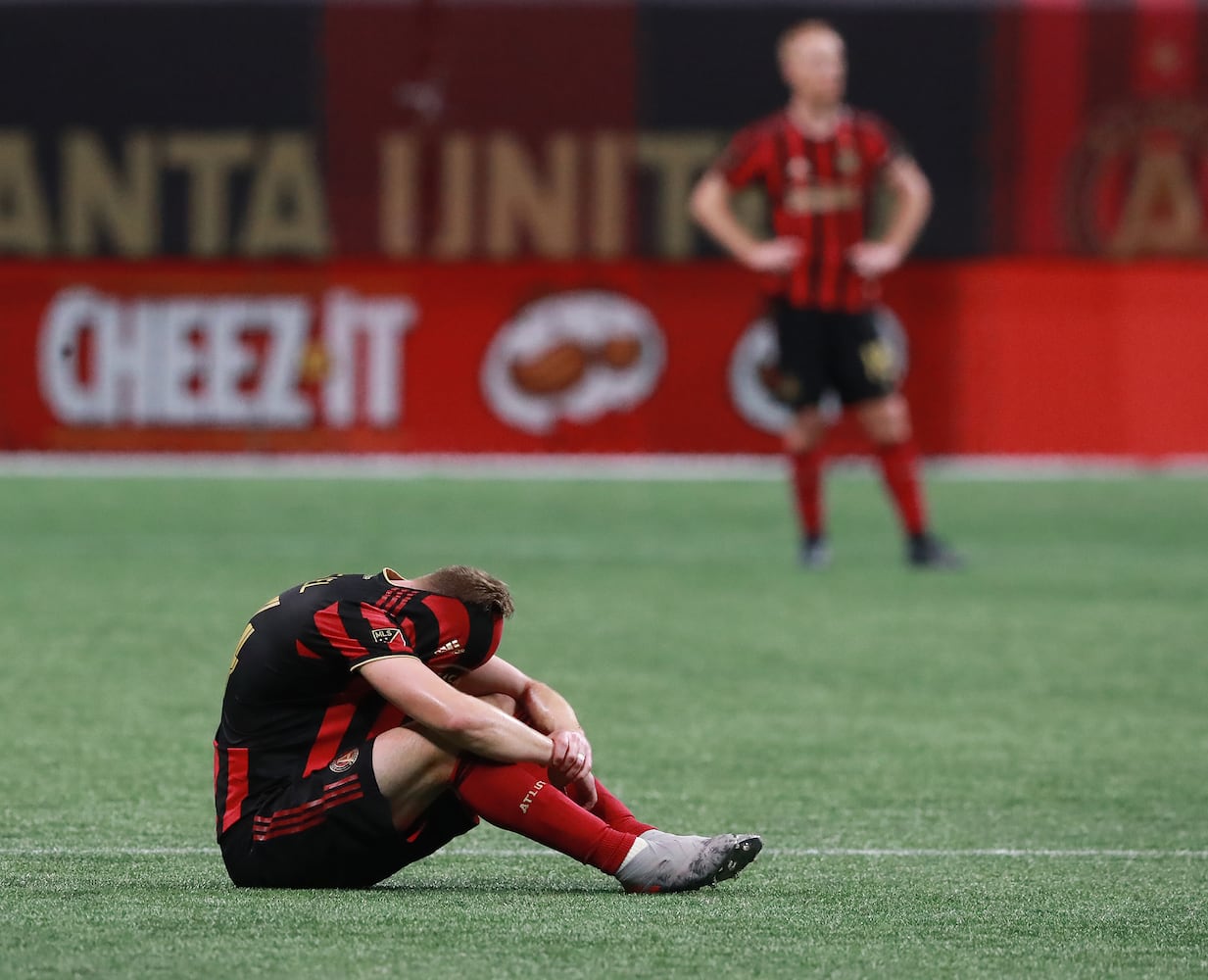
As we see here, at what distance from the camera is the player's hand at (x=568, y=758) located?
451 centimetres

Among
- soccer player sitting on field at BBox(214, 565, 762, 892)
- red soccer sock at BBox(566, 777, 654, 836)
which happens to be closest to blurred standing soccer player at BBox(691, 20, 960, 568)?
red soccer sock at BBox(566, 777, 654, 836)

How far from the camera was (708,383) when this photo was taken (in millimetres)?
15312

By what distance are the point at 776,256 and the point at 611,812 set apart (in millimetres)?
6039

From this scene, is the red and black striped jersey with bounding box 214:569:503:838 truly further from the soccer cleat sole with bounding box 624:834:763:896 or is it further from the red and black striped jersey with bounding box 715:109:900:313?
the red and black striped jersey with bounding box 715:109:900:313

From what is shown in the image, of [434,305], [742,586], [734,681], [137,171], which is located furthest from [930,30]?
[734,681]

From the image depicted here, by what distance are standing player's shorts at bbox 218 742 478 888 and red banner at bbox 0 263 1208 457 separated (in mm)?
10694

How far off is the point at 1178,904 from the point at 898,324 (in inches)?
425

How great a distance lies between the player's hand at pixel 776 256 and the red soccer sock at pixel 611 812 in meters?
6.00

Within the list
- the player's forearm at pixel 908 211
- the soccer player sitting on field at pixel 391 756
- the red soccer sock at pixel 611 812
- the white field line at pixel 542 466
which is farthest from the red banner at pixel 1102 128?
the soccer player sitting on field at pixel 391 756

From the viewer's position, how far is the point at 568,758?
4.51 metres

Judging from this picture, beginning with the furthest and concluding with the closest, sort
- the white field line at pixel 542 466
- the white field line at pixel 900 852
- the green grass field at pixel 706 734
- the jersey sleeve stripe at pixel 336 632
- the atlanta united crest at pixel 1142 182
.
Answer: the atlanta united crest at pixel 1142 182
the white field line at pixel 542 466
the white field line at pixel 900 852
the jersey sleeve stripe at pixel 336 632
the green grass field at pixel 706 734

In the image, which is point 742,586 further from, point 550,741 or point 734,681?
point 550,741

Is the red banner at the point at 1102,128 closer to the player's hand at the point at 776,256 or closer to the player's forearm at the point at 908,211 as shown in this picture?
the player's forearm at the point at 908,211

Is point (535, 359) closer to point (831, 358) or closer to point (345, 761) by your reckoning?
point (831, 358)
